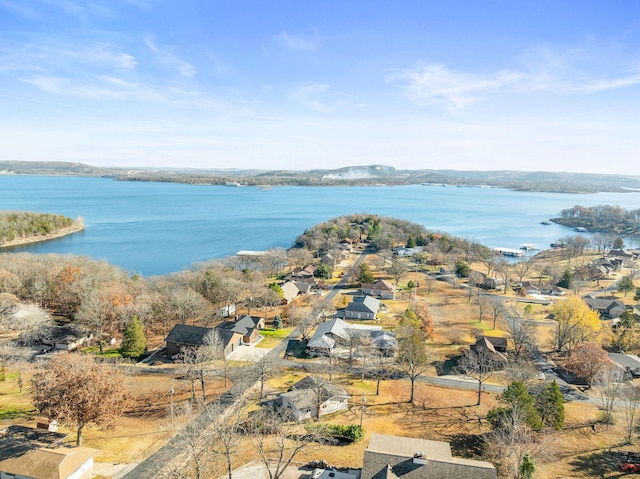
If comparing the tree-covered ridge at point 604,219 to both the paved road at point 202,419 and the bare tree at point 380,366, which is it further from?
the paved road at point 202,419

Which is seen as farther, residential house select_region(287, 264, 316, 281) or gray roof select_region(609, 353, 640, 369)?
residential house select_region(287, 264, 316, 281)

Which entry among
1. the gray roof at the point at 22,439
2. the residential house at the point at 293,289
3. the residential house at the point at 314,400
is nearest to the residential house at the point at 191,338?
the residential house at the point at 314,400

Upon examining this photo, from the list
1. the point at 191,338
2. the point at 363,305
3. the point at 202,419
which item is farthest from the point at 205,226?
the point at 202,419

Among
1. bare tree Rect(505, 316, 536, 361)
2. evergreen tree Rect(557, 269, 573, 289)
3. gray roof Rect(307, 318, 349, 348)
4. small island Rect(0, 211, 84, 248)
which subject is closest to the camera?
bare tree Rect(505, 316, 536, 361)

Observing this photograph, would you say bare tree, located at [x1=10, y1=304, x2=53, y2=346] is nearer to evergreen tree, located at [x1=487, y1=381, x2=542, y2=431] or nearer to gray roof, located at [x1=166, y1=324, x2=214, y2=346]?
gray roof, located at [x1=166, y1=324, x2=214, y2=346]

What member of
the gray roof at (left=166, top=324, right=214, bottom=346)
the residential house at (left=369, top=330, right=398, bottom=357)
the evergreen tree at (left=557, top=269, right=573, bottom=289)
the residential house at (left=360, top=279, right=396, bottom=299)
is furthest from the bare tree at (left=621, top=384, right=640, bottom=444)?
the evergreen tree at (left=557, top=269, right=573, bottom=289)

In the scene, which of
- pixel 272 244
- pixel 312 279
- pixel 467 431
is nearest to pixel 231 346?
pixel 467 431

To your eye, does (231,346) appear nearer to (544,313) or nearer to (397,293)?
(397,293)
